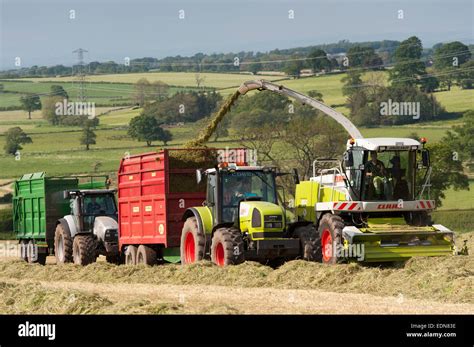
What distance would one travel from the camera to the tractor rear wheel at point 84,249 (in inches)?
969

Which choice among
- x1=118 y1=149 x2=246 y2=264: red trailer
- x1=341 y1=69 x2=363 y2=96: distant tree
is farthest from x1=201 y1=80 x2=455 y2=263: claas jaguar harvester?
x1=341 y1=69 x2=363 y2=96: distant tree

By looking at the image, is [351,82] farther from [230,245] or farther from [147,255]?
[230,245]

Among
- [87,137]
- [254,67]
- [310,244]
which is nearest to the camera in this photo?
[310,244]

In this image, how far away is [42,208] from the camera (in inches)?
1107

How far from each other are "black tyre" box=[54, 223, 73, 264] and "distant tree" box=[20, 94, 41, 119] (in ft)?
240

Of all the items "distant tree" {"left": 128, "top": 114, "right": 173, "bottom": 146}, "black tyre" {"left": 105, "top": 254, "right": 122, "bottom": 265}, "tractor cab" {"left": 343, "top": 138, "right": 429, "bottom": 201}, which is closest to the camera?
"tractor cab" {"left": 343, "top": 138, "right": 429, "bottom": 201}

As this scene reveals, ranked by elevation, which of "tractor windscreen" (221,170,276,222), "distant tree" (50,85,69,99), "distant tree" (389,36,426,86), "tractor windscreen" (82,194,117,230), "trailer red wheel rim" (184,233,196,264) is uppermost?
"distant tree" (389,36,426,86)

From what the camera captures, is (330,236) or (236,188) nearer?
(330,236)

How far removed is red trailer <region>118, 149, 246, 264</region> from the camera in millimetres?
21906

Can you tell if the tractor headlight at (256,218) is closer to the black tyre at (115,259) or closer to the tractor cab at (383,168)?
the tractor cab at (383,168)

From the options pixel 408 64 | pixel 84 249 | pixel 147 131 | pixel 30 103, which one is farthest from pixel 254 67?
pixel 84 249

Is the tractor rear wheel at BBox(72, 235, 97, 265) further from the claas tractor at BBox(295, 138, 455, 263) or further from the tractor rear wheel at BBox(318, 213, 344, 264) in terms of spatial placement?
the tractor rear wheel at BBox(318, 213, 344, 264)

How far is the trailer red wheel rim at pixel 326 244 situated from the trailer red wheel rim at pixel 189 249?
110 inches

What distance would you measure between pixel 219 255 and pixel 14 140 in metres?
67.3
